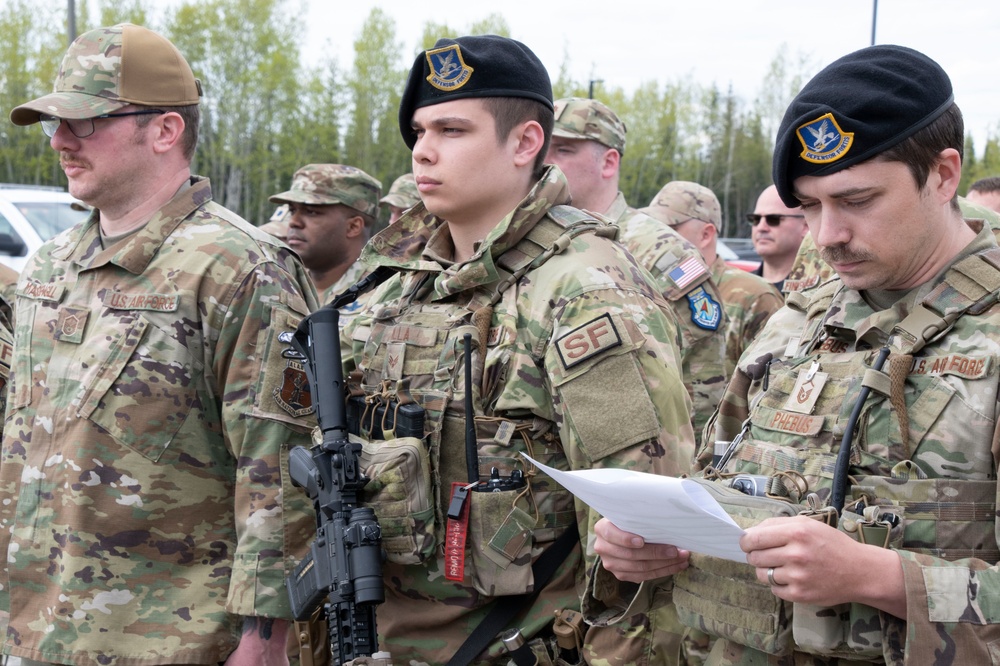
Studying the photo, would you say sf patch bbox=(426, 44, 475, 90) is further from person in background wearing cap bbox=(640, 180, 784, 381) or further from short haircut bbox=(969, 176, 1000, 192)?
short haircut bbox=(969, 176, 1000, 192)

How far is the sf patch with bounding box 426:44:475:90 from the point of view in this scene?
2705 mm

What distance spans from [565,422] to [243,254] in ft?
3.96

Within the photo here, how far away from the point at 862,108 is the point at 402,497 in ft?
4.54

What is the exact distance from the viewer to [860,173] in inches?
73.1

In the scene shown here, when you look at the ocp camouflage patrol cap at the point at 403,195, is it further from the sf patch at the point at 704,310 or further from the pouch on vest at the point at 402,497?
the pouch on vest at the point at 402,497

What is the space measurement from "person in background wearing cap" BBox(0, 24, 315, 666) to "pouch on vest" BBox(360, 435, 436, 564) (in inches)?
18.6

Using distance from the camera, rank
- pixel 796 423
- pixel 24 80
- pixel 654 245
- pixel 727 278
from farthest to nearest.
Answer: pixel 24 80, pixel 727 278, pixel 654 245, pixel 796 423

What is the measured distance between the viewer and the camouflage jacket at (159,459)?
280 cm

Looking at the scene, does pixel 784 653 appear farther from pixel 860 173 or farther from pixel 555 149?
pixel 555 149

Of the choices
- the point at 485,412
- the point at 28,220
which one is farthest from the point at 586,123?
the point at 28,220

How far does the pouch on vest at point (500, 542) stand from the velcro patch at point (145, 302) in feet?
3.71

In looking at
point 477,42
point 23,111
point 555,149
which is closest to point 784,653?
point 477,42

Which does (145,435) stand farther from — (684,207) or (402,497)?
(684,207)

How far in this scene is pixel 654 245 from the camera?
18.0 feet
